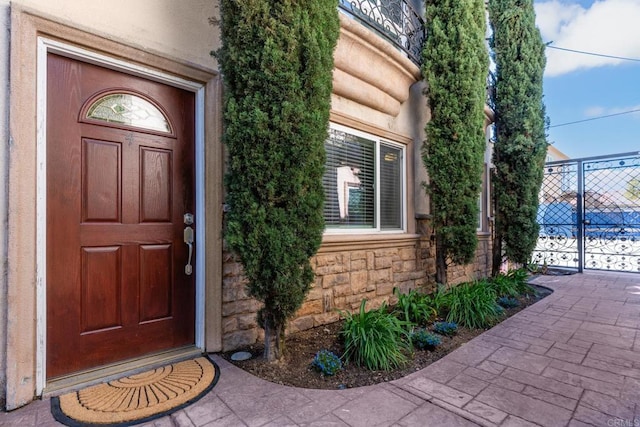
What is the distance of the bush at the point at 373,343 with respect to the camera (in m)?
2.56

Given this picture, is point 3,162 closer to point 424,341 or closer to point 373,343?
point 373,343

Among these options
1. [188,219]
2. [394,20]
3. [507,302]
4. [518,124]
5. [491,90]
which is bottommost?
[507,302]

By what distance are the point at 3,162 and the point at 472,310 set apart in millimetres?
4297

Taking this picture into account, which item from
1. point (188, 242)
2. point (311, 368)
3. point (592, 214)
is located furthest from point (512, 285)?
point (188, 242)

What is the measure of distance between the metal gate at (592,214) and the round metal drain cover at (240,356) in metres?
8.01

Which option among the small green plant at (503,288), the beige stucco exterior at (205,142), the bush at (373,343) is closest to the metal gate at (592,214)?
the small green plant at (503,288)

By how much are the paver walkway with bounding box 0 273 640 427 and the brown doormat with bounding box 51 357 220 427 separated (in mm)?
85

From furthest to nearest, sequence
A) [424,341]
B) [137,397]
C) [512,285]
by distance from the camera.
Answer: [512,285] < [424,341] < [137,397]

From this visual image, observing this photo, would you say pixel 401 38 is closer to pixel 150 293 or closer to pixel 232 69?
pixel 232 69

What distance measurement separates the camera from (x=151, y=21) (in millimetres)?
2438

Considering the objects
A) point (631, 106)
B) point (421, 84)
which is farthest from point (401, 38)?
point (631, 106)

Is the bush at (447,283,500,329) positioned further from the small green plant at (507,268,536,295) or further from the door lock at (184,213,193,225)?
the door lock at (184,213,193,225)

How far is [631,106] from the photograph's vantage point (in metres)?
14.1

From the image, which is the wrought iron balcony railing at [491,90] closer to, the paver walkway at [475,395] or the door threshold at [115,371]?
the paver walkway at [475,395]
